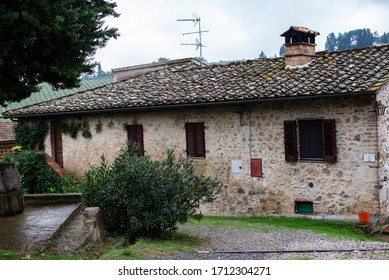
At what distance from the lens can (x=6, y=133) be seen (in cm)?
2428

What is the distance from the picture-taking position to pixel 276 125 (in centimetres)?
1433

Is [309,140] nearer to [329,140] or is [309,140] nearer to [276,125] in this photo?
[329,140]

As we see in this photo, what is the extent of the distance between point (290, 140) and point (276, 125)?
548mm

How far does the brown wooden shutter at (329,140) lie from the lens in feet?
44.2

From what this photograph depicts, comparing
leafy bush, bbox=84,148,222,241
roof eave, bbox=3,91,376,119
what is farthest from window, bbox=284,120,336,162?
leafy bush, bbox=84,148,222,241

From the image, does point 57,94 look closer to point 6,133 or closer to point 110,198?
point 6,133

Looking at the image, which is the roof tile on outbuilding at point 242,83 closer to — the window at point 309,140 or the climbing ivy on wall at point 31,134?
the climbing ivy on wall at point 31,134

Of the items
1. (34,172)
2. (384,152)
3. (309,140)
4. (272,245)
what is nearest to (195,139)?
(309,140)

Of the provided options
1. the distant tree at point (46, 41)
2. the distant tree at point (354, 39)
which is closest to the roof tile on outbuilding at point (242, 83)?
the distant tree at point (46, 41)

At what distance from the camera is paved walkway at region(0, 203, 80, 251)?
27.3 feet

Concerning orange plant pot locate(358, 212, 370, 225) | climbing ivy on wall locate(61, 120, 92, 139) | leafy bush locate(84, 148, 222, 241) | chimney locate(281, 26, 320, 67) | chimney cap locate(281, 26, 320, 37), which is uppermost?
chimney cap locate(281, 26, 320, 37)

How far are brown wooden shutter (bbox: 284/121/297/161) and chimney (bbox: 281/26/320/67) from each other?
236 centimetres

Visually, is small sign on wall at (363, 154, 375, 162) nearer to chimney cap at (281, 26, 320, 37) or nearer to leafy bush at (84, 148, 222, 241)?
chimney cap at (281, 26, 320, 37)

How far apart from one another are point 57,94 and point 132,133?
13692mm
